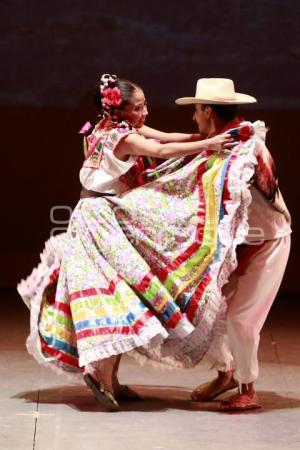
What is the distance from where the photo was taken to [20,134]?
23.4 feet

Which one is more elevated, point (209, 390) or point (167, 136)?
point (167, 136)

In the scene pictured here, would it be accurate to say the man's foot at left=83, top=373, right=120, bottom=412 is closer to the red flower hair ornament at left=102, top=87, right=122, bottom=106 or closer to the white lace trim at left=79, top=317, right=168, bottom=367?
the white lace trim at left=79, top=317, right=168, bottom=367

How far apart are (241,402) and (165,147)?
1005 millimetres

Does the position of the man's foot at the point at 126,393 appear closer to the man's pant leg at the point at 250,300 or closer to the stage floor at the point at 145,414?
the stage floor at the point at 145,414

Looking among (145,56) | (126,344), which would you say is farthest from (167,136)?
(145,56)

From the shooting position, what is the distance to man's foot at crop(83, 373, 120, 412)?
4.49 metres

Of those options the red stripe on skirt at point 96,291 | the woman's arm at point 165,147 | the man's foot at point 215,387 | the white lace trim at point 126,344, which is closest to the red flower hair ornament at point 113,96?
the woman's arm at point 165,147

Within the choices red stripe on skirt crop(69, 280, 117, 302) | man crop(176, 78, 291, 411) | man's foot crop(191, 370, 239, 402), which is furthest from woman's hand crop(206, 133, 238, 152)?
man's foot crop(191, 370, 239, 402)

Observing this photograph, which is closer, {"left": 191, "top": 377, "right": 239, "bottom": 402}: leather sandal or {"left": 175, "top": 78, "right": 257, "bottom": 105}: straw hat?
{"left": 175, "top": 78, "right": 257, "bottom": 105}: straw hat

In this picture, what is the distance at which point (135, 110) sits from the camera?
15.3ft

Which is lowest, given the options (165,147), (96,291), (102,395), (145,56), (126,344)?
(102,395)

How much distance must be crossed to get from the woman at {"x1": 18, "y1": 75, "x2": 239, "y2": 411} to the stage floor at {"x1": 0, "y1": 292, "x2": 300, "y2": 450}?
0.52 ft

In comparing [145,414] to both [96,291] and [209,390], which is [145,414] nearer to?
[209,390]

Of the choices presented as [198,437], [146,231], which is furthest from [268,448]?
[146,231]
